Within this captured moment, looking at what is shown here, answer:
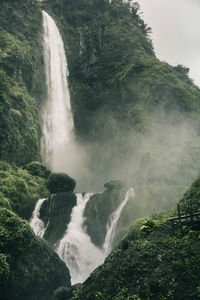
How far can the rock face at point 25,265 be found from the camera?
62.0 ft

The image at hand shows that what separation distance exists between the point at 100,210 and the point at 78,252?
6.10 metres

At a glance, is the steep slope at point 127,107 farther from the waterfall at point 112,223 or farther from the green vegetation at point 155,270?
the green vegetation at point 155,270

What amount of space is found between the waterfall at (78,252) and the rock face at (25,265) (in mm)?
4275

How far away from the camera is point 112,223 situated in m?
32.3

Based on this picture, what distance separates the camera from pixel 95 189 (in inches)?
1962

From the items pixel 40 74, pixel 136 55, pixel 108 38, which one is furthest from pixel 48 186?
pixel 108 38

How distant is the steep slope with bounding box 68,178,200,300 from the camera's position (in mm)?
11664

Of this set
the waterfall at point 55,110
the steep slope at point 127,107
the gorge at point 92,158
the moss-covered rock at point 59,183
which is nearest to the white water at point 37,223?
the gorge at point 92,158

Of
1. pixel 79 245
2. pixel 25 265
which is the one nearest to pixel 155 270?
pixel 25 265

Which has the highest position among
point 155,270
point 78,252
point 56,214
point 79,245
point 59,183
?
point 59,183

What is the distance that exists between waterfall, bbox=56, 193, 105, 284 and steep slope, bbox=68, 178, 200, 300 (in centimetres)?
1268

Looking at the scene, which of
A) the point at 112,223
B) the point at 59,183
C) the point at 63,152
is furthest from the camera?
the point at 63,152

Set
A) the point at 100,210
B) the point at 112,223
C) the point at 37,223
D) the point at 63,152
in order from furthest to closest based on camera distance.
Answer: the point at 63,152, the point at 100,210, the point at 112,223, the point at 37,223

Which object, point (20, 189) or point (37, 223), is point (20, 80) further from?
point (37, 223)
